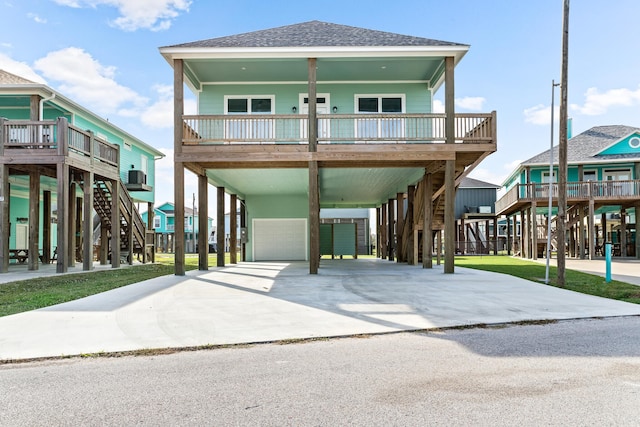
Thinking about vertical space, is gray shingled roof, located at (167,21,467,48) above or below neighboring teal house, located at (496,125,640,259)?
above

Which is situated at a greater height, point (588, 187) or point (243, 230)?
point (588, 187)

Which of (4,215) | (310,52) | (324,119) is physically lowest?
(4,215)

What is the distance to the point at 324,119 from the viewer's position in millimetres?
15164

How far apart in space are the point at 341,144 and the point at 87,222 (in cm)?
888

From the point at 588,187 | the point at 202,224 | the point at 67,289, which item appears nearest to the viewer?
the point at 67,289

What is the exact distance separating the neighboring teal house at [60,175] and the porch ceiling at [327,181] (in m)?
4.21

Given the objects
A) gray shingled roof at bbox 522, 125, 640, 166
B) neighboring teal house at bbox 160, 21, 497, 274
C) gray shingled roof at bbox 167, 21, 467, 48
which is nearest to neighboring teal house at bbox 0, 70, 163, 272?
neighboring teal house at bbox 160, 21, 497, 274

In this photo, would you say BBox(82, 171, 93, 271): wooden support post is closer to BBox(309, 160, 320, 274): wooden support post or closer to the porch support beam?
the porch support beam

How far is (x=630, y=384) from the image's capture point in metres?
3.99

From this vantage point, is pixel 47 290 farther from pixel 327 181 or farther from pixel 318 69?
pixel 327 181

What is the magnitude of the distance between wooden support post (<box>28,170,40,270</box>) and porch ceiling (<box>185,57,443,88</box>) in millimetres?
6353

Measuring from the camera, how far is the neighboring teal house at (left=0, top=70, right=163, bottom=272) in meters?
14.6

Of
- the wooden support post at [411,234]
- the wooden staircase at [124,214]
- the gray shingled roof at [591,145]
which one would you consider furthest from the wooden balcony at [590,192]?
the wooden staircase at [124,214]

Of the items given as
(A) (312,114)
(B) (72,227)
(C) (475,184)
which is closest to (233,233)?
(B) (72,227)
